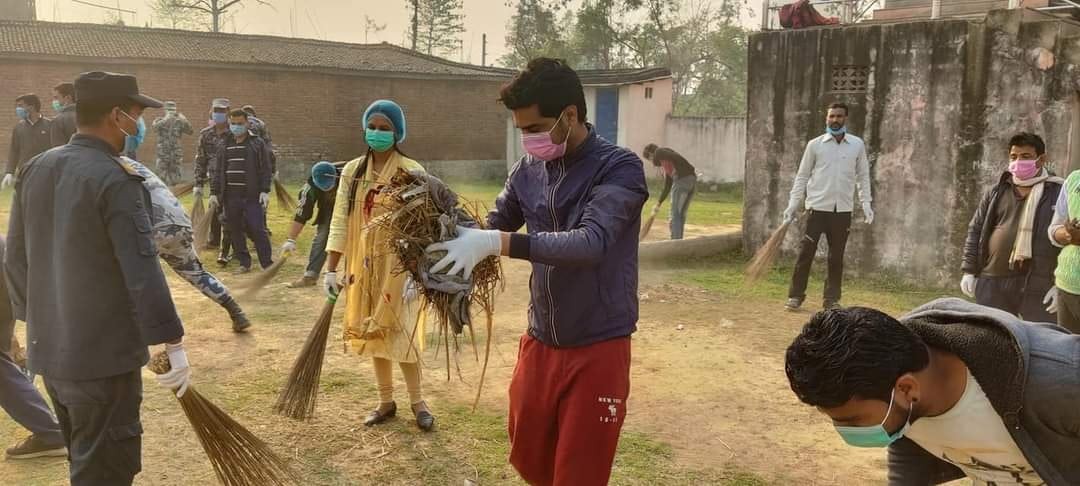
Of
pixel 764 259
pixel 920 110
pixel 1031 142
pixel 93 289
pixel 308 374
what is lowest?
pixel 308 374

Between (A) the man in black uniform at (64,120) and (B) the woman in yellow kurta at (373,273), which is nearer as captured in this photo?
(B) the woman in yellow kurta at (373,273)

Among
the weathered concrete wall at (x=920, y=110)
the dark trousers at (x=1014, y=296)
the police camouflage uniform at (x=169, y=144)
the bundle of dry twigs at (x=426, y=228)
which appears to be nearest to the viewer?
the bundle of dry twigs at (x=426, y=228)

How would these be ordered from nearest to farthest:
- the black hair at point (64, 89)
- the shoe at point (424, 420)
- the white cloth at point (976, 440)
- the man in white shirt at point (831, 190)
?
the white cloth at point (976, 440) < the shoe at point (424, 420) < the man in white shirt at point (831, 190) < the black hair at point (64, 89)

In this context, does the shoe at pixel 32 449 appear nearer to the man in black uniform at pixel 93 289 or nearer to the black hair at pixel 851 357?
the man in black uniform at pixel 93 289

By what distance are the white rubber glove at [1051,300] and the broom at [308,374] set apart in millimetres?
4233

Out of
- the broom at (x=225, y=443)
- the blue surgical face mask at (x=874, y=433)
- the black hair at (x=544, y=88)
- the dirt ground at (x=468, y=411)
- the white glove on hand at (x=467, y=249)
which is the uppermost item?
the black hair at (x=544, y=88)

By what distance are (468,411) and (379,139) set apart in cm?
178

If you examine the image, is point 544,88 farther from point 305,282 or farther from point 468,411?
point 305,282

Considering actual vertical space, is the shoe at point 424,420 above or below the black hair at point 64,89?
below

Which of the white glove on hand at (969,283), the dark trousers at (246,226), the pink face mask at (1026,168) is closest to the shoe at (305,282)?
the dark trousers at (246,226)

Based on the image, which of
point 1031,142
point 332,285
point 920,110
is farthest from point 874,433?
point 920,110

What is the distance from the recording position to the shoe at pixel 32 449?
4.10m

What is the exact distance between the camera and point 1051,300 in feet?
16.2

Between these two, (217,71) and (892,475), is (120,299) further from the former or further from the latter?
(217,71)
